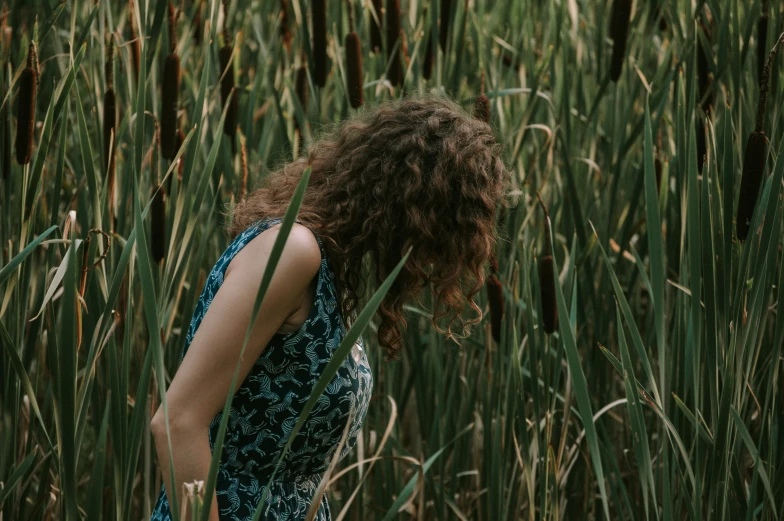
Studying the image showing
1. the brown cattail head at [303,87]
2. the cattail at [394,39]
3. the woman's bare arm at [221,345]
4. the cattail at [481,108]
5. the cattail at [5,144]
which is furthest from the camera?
the brown cattail head at [303,87]

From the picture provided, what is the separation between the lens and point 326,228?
1.10 m

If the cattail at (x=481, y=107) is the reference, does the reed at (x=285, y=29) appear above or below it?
above

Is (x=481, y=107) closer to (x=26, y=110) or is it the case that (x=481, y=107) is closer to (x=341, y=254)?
(x=341, y=254)

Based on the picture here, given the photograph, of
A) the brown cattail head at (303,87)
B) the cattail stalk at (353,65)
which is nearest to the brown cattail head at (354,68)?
the cattail stalk at (353,65)

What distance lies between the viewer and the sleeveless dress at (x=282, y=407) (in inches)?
42.8

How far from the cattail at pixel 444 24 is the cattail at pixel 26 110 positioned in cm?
77

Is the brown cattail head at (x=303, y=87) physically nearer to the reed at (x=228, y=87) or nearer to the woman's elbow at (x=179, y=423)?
the reed at (x=228, y=87)

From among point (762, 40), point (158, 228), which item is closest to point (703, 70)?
point (762, 40)

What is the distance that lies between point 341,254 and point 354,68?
→ 1.94ft

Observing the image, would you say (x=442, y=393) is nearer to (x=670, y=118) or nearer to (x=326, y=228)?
(x=326, y=228)

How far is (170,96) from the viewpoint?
1340mm

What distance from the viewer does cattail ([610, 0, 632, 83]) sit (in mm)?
1584

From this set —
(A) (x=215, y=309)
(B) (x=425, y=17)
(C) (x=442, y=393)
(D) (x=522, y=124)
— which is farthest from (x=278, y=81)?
(A) (x=215, y=309)

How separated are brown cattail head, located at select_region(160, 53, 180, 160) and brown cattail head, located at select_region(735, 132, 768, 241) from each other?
2.79ft
